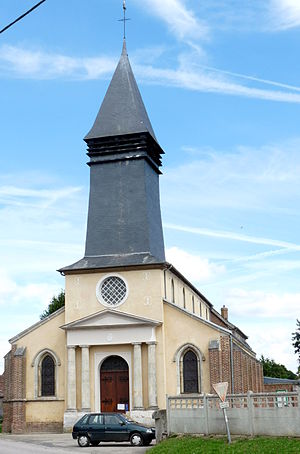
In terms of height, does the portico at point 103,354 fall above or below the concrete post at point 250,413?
above

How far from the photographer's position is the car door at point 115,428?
82.0 feet

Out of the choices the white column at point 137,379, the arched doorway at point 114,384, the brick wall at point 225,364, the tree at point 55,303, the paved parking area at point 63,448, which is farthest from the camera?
the tree at point 55,303

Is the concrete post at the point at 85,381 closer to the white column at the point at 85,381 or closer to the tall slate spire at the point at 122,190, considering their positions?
the white column at the point at 85,381

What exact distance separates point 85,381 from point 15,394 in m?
4.01

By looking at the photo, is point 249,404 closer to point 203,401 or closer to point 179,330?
point 203,401

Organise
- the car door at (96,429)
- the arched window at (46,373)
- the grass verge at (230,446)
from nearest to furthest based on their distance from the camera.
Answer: the grass verge at (230,446)
the car door at (96,429)
the arched window at (46,373)

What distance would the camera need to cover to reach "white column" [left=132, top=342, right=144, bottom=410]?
107 feet

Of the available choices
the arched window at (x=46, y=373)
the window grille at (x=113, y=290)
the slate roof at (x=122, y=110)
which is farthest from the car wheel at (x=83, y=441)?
the slate roof at (x=122, y=110)

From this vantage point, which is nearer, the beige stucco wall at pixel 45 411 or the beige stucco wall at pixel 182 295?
the beige stucco wall at pixel 45 411

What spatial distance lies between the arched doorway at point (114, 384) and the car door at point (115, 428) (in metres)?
8.05

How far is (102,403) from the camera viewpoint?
3350cm

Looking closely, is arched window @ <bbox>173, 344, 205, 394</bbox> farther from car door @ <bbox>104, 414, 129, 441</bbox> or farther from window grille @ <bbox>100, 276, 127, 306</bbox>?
car door @ <bbox>104, 414, 129, 441</bbox>

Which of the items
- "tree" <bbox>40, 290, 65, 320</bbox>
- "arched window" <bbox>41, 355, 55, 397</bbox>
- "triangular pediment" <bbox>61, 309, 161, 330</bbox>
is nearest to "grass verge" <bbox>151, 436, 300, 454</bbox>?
"triangular pediment" <bbox>61, 309, 161, 330</bbox>

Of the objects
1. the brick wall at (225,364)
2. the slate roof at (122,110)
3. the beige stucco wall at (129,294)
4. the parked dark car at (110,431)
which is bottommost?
the parked dark car at (110,431)
